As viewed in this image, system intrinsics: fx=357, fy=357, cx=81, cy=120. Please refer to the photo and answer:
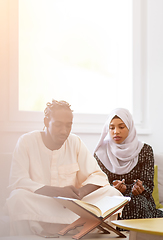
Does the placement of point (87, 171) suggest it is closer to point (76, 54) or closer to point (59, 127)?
point (59, 127)

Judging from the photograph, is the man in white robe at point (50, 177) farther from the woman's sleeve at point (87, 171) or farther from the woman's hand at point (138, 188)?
the woman's hand at point (138, 188)

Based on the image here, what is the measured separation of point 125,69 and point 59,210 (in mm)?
1650

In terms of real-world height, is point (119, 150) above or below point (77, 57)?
below

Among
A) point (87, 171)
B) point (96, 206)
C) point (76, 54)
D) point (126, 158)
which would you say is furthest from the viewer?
point (76, 54)

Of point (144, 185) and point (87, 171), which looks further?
point (144, 185)

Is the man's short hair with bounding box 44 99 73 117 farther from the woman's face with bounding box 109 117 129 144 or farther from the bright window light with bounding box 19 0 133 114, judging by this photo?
the woman's face with bounding box 109 117 129 144

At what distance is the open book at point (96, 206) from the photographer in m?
1.46

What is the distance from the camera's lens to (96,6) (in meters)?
2.79

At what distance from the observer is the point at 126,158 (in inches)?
93.4

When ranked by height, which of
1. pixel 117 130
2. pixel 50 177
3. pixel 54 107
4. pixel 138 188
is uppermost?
pixel 54 107

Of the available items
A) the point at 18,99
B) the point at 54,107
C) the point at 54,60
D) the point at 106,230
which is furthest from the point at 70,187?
the point at 54,60

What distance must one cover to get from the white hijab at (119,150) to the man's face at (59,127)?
2.06 feet

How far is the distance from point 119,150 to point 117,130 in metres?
0.13

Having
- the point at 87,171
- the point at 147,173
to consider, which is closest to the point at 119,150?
the point at 147,173
